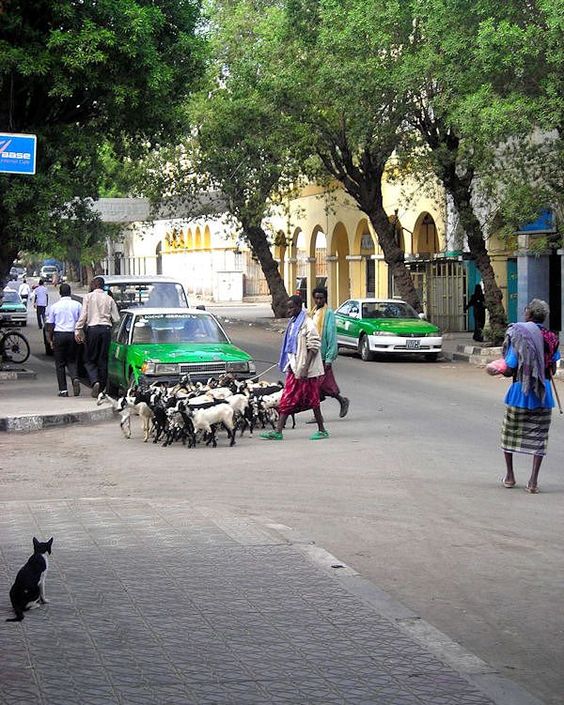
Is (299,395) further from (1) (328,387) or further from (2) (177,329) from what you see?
(2) (177,329)

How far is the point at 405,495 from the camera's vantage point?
10891 mm

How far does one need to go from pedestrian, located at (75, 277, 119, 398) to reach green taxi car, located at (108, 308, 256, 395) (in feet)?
0.66

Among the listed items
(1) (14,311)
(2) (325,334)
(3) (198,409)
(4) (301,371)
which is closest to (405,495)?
(3) (198,409)

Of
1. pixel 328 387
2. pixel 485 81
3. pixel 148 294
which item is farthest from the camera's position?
pixel 148 294

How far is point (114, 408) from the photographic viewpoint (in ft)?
57.6

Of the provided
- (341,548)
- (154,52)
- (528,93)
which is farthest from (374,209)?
(341,548)

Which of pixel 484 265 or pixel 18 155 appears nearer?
pixel 18 155

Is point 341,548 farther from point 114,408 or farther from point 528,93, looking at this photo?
point 528,93

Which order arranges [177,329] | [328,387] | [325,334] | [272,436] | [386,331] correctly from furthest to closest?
[386,331] < [177,329] < [328,387] < [325,334] < [272,436]

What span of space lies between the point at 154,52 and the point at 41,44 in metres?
2.01

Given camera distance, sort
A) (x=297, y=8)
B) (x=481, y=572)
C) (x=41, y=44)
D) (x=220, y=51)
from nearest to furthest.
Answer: (x=481, y=572) → (x=41, y=44) → (x=297, y=8) → (x=220, y=51)

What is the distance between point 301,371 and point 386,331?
14.4 m

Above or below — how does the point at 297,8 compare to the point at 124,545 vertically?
above

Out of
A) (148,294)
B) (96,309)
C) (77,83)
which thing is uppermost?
(77,83)
